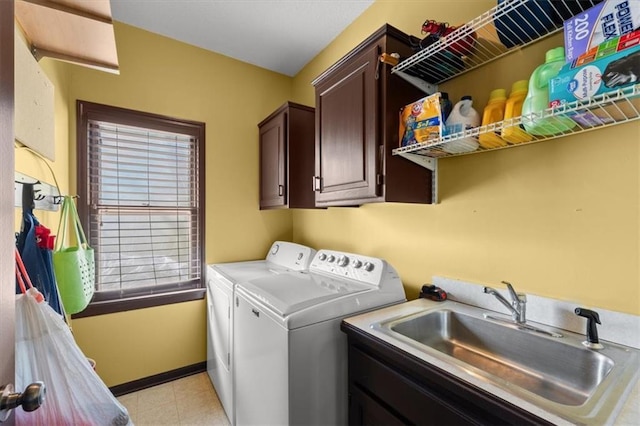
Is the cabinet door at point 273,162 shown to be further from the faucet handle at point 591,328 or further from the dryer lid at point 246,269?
the faucet handle at point 591,328

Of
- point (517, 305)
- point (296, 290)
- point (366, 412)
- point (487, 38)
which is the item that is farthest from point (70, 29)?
point (517, 305)

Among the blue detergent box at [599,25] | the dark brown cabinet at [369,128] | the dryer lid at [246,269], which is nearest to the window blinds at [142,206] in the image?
the dryer lid at [246,269]

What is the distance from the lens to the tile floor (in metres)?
1.93

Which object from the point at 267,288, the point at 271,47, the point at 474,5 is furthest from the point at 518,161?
the point at 271,47

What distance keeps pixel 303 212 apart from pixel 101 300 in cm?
170

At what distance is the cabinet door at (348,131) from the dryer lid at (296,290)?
1.56 feet

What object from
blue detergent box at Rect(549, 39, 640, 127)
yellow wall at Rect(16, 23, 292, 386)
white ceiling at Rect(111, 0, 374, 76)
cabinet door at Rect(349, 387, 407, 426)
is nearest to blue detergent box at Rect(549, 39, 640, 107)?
blue detergent box at Rect(549, 39, 640, 127)

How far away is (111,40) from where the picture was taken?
132 cm

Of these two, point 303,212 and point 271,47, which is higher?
point 271,47

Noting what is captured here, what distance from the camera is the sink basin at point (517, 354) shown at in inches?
38.0

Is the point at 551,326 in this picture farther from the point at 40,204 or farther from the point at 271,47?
the point at 271,47

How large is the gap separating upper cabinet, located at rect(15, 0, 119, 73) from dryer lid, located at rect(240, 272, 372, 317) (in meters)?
1.38

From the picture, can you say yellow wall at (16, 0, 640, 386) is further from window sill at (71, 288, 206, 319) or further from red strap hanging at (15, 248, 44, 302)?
red strap hanging at (15, 248, 44, 302)

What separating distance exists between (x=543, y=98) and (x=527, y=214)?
1.58ft
